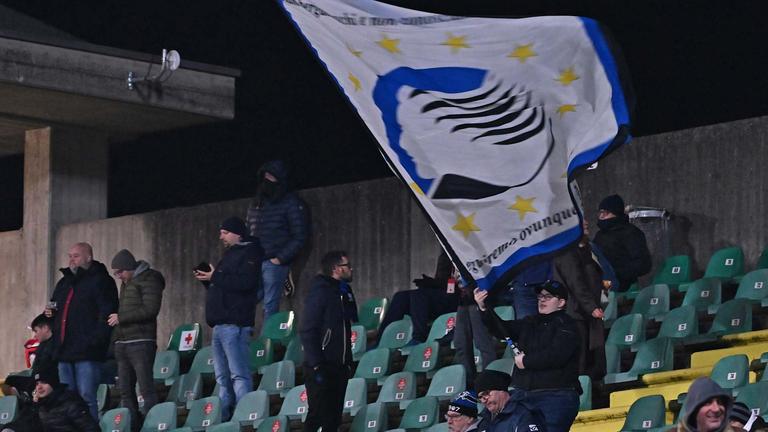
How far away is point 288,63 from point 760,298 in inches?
368

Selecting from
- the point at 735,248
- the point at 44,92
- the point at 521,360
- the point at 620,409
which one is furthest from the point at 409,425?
the point at 44,92

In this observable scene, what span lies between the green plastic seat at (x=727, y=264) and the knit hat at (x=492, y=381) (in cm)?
436

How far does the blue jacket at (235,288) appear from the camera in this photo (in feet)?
41.2

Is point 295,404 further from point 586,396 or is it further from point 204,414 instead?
point 586,396

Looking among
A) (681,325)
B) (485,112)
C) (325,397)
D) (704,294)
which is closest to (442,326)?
(704,294)

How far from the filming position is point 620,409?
33.7 ft

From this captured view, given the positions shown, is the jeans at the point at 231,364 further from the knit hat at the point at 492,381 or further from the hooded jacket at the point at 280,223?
the knit hat at the point at 492,381

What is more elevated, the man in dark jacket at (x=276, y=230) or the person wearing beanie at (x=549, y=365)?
the man in dark jacket at (x=276, y=230)

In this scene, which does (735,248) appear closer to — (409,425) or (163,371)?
(409,425)

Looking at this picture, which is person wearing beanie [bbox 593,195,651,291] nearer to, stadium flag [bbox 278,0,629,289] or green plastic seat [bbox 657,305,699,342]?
green plastic seat [bbox 657,305,699,342]

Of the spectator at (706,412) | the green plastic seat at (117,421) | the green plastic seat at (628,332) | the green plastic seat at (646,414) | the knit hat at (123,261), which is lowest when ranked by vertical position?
the green plastic seat at (117,421)

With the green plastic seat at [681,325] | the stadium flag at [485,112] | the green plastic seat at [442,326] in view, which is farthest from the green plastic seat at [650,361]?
the stadium flag at [485,112]

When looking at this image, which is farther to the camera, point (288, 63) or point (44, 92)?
point (288, 63)

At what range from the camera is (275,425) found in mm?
11703
